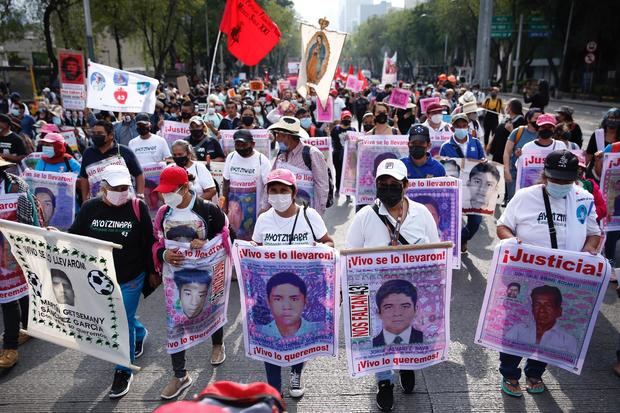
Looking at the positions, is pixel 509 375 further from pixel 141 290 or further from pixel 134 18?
pixel 134 18

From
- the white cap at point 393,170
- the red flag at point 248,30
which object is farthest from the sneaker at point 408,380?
the red flag at point 248,30

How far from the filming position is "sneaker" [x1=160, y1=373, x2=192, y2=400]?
4.07 meters

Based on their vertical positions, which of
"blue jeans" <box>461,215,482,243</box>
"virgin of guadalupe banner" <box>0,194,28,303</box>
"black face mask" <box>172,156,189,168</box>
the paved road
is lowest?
the paved road

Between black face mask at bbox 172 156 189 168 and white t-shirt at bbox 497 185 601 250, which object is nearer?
white t-shirt at bbox 497 185 601 250

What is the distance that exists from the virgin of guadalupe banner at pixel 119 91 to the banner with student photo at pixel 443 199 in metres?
5.08

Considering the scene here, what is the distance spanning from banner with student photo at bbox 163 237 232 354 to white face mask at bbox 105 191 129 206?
476 millimetres

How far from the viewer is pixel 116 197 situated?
3.94 metres

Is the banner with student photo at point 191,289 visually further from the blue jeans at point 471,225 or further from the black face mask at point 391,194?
the blue jeans at point 471,225

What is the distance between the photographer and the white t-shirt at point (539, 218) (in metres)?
3.82

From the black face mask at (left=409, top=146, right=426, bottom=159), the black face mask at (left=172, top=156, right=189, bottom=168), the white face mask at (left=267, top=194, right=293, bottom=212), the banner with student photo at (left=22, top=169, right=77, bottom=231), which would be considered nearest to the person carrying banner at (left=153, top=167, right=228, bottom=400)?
the white face mask at (left=267, top=194, right=293, bottom=212)

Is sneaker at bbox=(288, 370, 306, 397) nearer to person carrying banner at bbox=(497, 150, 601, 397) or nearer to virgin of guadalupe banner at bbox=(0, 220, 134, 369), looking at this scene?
virgin of guadalupe banner at bbox=(0, 220, 134, 369)

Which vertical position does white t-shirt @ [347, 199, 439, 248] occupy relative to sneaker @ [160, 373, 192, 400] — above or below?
above

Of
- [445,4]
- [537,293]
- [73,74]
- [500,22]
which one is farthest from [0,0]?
[445,4]

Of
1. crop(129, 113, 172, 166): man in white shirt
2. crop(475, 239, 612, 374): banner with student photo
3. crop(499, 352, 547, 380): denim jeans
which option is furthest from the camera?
crop(129, 113, 172, 166): man in white shirt
